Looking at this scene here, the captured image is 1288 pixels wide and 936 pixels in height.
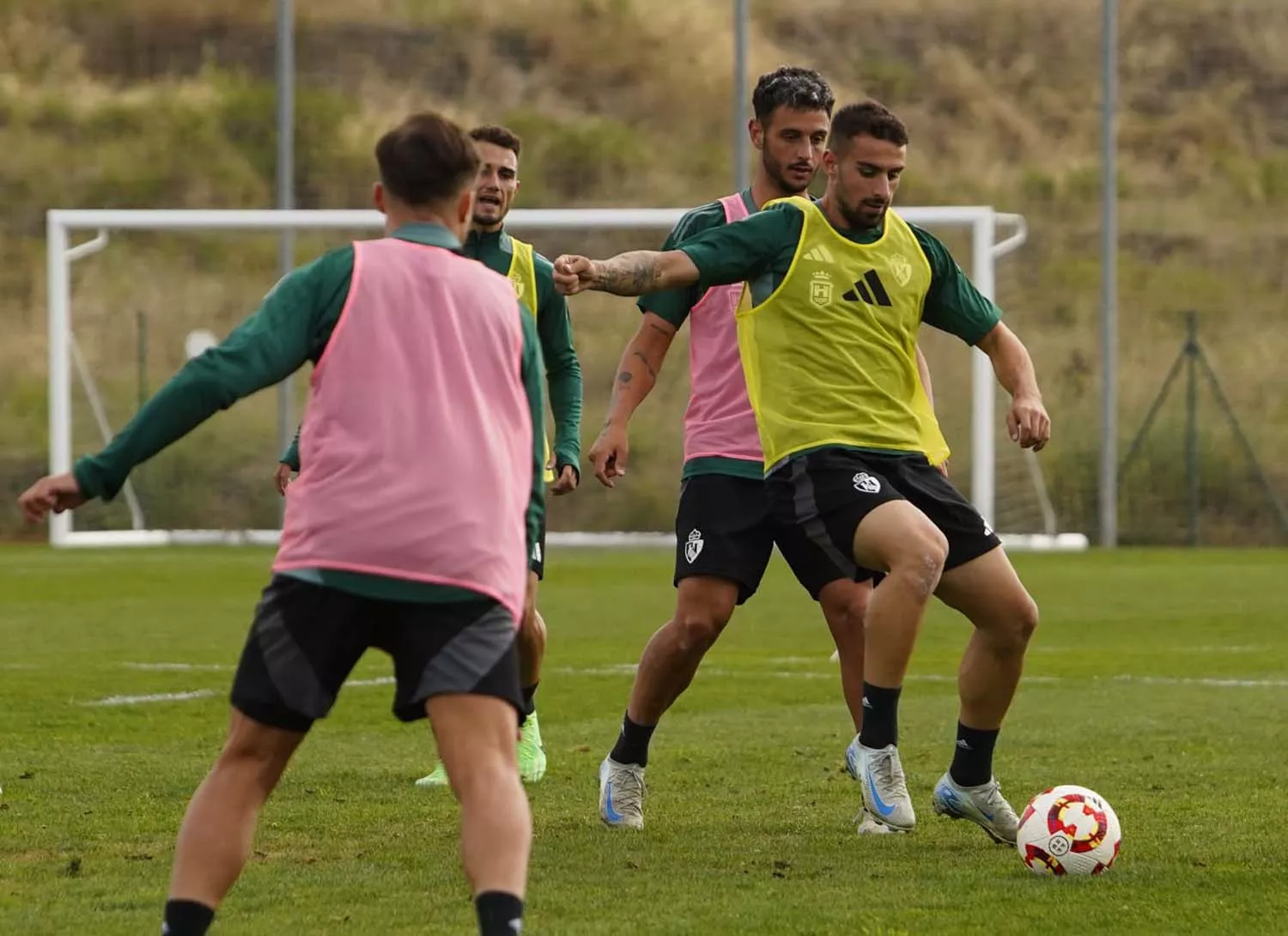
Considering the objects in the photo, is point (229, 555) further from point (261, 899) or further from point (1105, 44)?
point (261, 899)

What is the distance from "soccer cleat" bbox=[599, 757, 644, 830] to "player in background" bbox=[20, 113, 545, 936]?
2.38 m

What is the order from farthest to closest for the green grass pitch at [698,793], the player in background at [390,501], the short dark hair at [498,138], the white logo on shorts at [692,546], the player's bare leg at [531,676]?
the short dark hair at [498,138]
the white logo on shorts at [692,546]
the player's bare leg at [531,676]
the green grass pitch at [698,793]
the player in background at [390,501]

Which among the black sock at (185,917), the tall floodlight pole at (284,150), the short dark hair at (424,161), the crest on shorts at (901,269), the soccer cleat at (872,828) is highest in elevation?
the tall floodlight pole at (284,150)

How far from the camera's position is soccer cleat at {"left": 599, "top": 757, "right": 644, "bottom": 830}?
21.7ft

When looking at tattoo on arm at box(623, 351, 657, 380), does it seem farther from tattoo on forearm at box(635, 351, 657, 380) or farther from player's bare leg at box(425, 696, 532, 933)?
player's bare leg at box(425, 696, 532, 933)

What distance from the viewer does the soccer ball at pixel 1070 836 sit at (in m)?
5.70

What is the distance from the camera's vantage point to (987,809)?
6215mm

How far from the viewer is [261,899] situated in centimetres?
538

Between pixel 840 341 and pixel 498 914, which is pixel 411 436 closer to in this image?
pixel 498 914

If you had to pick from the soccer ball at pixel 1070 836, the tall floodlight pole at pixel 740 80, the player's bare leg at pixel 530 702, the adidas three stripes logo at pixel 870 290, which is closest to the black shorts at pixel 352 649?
the soccer ball at pixel 1070 836

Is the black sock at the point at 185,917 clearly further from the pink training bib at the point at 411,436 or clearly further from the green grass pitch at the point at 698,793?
the green grass pitch at the point at 698,793

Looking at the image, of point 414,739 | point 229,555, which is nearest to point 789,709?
point 414,739

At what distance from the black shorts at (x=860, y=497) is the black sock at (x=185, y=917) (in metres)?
2.49

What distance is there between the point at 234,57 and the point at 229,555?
1416 cm
